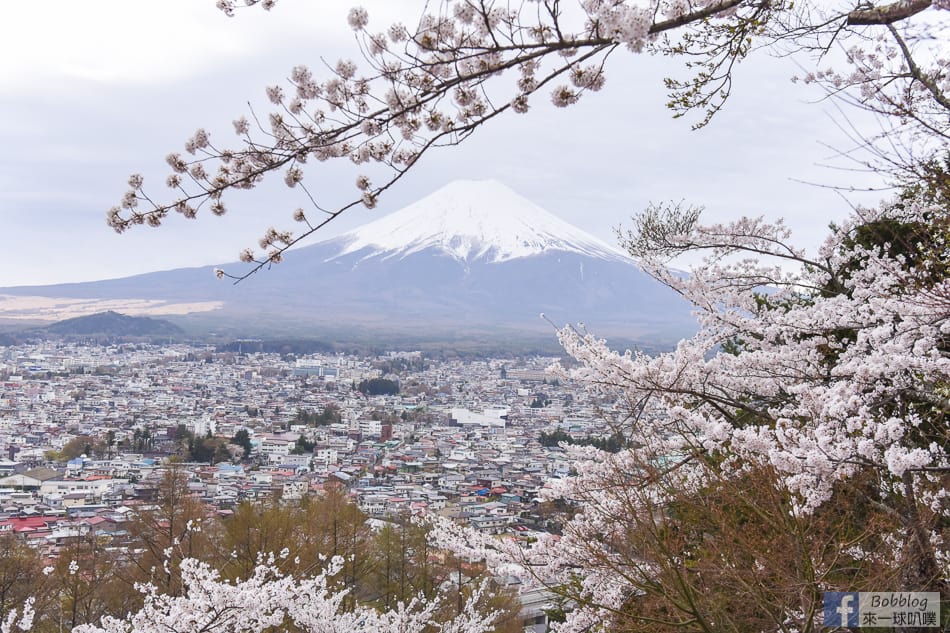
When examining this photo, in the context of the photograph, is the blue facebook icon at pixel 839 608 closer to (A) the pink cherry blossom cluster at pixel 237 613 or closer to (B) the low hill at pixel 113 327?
(A) the pink cherry blossom cluster at pixel 237 613

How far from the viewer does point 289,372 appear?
2240 inches

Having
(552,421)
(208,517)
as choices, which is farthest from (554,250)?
(208,517)

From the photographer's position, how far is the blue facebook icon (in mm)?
2766

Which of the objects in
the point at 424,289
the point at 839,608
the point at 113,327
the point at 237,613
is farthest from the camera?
the point at 424,289

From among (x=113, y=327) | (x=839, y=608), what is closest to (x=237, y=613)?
(x=839, y=608)

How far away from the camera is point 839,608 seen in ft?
9.12

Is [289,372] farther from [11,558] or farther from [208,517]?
[11,558]

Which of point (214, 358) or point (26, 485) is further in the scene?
point (214, 358)

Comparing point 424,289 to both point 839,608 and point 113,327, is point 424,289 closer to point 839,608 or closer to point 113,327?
point 113,327

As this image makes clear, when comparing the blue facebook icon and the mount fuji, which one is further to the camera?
the mount fuji

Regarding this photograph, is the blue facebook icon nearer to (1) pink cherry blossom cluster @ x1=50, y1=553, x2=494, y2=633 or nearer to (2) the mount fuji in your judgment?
(1) pink cherry blossom cluster @ x1=50, y1=553, x2=494, y2=633

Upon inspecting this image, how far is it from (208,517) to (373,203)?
12568mm

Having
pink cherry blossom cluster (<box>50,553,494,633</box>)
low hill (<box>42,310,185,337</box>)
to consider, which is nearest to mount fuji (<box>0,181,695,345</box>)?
low hill (<box>42,310,185,337</box>)

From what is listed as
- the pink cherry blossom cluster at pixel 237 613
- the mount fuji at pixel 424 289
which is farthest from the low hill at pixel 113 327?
the pink cherry blossom cluster at pixel 237 613
